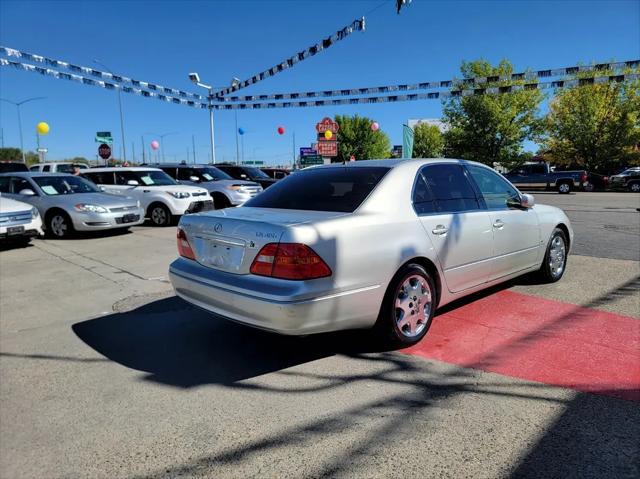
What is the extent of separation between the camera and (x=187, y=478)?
2289 mm

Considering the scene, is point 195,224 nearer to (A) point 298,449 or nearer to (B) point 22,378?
(B) point 22,378

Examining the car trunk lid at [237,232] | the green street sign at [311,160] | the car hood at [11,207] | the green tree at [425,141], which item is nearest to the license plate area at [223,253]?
the car trunk lid at [237,232]

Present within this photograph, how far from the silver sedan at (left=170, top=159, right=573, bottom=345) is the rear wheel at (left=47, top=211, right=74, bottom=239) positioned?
7565 mm

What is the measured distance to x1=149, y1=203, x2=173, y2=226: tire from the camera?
12.3m

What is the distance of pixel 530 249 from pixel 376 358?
8.37 ft

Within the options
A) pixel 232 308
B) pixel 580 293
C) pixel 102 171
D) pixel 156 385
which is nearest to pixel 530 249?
pixel 580 293

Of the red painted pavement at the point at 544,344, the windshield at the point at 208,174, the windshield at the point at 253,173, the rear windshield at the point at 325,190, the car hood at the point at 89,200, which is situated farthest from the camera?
the windshield at the point at 253,173

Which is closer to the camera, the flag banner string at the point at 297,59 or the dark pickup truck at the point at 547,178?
the flag banner string at the point at 297,59

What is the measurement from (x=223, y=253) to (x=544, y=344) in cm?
272

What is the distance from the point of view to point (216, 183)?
14062 mm

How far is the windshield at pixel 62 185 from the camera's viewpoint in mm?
10656

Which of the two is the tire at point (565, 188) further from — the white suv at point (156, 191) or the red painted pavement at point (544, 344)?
the red painted pavement at point (544, 344)

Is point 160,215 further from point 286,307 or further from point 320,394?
point 320,394

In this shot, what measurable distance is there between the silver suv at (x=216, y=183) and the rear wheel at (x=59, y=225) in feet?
14.5
